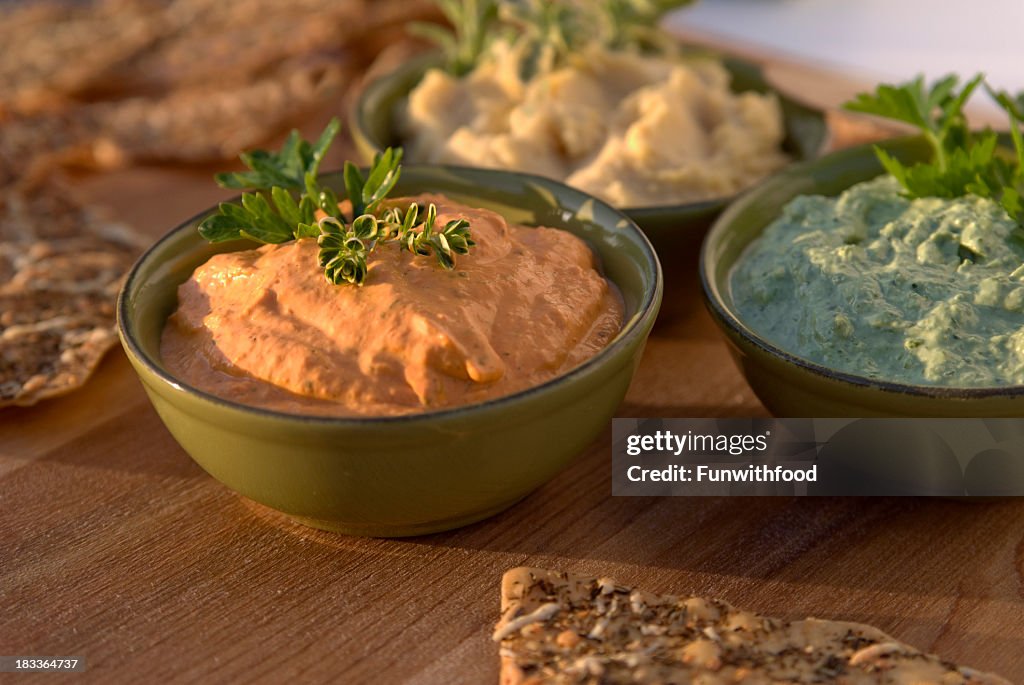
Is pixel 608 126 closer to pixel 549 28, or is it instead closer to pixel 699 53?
pixel 549 28

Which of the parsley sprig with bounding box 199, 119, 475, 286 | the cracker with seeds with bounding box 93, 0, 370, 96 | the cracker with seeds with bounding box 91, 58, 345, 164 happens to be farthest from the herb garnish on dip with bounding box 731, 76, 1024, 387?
the cracker with seeds with bounding box 93, 0, 370, 96

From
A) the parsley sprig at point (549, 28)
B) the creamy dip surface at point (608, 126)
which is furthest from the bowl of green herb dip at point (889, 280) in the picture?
the parsley sprig at point (549, 28)

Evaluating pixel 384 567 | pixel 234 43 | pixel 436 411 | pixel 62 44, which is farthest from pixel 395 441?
pixel 62 44

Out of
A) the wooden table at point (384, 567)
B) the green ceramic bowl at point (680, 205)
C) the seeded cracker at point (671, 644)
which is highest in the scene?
the green ceramic bowl at point (680, 205)

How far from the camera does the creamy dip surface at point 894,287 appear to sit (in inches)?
82.4

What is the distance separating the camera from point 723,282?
2482 mm

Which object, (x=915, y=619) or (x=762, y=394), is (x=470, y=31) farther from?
(x=915, y=619)

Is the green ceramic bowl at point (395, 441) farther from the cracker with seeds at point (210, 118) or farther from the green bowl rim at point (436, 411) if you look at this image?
the cracker with seeds at point (210, 118)

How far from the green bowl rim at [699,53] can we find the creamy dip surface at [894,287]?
0.19 meters

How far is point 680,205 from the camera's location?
270 cm

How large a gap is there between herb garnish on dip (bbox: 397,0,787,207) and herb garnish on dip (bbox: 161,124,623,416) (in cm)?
52

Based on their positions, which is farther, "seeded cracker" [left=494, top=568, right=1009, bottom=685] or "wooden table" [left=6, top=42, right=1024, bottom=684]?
"wooden table" [left=6, top=42, right=1024, bottom=684]

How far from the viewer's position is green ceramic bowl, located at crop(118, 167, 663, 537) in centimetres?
189

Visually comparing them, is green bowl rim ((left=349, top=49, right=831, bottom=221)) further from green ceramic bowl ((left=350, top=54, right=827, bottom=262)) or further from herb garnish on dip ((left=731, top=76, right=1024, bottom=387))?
herb garnish on dip ((left=731, top=76, right=1024, bottom=387))
